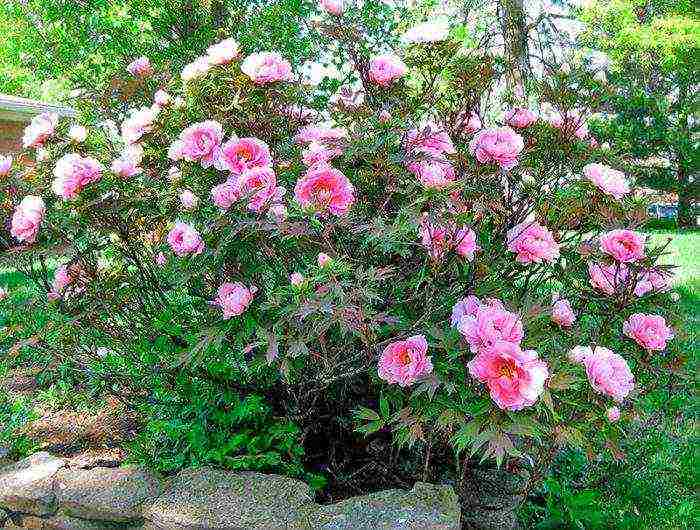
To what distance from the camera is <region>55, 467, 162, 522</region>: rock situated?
236 centimetres

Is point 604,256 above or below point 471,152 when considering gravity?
below

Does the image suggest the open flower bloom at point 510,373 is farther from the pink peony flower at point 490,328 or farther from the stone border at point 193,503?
the stone border at point 193,503

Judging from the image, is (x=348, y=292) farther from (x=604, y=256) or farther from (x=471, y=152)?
(x=604, y=256)

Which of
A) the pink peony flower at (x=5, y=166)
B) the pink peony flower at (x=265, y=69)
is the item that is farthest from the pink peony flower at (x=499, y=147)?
the pink peony flower at (x=5, y=166)

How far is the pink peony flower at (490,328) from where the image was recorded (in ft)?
6.07

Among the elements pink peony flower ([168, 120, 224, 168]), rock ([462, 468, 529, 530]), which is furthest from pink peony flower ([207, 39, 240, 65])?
rock ([462, 468, 529, 530])

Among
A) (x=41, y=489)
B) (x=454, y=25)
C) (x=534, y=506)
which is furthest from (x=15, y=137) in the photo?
(x=534, y=506)

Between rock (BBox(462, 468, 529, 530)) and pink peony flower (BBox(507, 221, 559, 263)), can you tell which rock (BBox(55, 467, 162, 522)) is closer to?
rock (BBox(462, 468, 529, 530))

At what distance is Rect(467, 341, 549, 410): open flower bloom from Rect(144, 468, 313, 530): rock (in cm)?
77

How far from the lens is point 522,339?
76.8 inches

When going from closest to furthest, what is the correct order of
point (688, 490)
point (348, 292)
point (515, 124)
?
point (348, 292)
point (515, 124)
point (688, 490)

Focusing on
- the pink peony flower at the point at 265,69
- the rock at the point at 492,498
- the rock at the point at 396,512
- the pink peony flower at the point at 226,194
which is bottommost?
the rock at the point at 492,498

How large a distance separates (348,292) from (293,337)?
0.27 meters

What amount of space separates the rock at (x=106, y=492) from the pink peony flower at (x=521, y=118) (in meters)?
1.78
